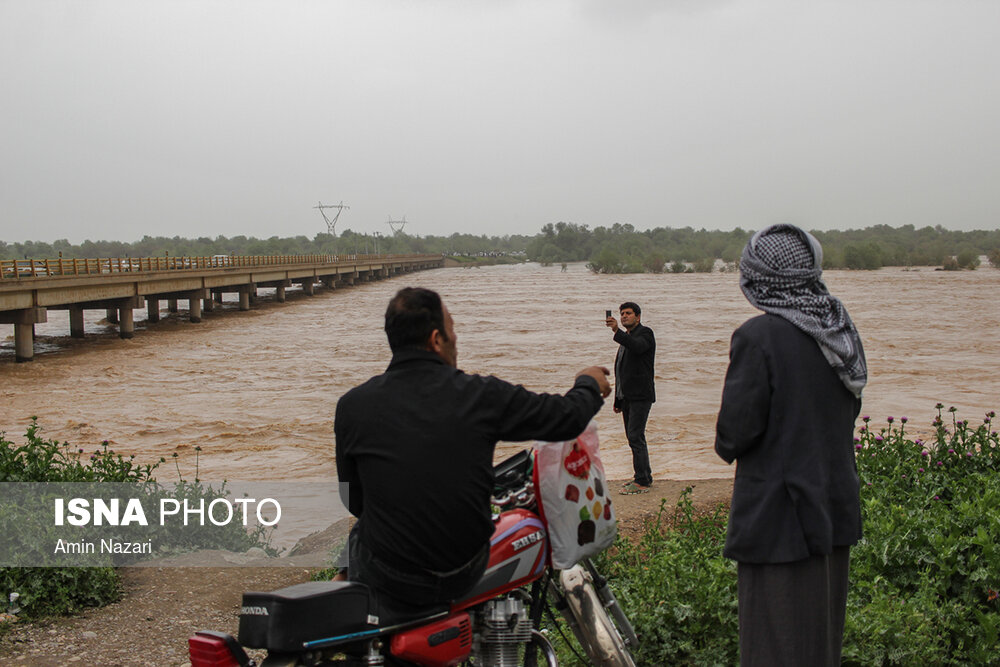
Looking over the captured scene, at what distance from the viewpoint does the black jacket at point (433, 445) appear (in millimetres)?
2943

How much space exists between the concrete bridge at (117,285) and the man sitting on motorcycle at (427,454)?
1126 inches

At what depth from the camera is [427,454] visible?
9.62 feet

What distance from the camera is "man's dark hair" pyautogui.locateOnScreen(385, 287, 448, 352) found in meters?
3.09

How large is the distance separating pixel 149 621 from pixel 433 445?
356cm

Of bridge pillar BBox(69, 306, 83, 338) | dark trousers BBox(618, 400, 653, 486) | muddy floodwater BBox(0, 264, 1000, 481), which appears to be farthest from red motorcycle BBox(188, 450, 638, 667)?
bridge pillar BBox(69, 306, 83, 338)

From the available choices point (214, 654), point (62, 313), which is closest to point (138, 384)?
point (214, 654)

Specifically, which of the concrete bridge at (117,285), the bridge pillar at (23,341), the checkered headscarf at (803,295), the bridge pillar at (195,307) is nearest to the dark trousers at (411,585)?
the checkered headscarf at (803,295)

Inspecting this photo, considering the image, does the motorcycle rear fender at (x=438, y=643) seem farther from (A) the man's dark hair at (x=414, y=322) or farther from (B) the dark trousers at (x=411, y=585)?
(A) the man's dark hair at (x=414, y=322)

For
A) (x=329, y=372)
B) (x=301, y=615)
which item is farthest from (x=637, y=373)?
(x=329, y=372)

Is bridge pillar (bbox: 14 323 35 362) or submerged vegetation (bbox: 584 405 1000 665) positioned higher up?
submerged vegetation (bbox: 584 405 1000 665)

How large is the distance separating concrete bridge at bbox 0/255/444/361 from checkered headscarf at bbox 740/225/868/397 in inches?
1144

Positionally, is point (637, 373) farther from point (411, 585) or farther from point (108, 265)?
point (108, 265)

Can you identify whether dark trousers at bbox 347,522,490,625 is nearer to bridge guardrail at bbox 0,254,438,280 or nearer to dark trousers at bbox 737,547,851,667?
dark trousers at bbox 737,547,851,667

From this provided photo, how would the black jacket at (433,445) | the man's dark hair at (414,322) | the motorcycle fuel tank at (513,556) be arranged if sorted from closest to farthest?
the black jacket at (433,445)
the man's dark hair at (414,322)
the motorcycle fuel tank at (513,556)
